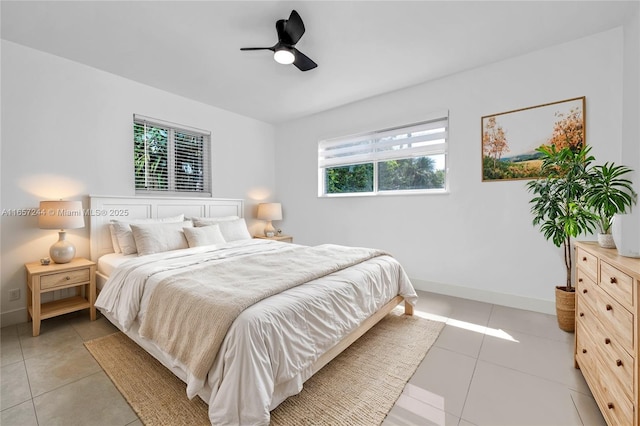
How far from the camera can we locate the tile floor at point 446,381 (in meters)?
1.46

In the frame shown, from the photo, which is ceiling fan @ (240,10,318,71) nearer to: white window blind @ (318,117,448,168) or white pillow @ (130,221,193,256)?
white window blind @ (318,117,448,168)

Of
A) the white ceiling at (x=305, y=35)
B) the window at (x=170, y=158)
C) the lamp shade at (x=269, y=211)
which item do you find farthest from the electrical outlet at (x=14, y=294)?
the lamp shade at (x=269, y=211)

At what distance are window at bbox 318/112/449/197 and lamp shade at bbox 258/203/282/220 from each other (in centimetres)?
80

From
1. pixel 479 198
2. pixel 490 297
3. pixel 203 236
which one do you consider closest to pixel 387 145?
pixel 479 198

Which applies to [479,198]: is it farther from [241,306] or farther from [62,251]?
[62,251]

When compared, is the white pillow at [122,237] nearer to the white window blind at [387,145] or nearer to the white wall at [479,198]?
the white wall at [479,198]

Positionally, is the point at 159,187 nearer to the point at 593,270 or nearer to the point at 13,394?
the point at 13,394

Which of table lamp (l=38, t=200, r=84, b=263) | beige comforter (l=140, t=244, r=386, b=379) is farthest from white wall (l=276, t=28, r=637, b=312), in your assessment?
table lamp (l=38, t=200, r=84, b=263)

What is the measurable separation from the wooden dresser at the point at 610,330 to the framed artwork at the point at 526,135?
1.39m

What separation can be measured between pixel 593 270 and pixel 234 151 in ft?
14.5

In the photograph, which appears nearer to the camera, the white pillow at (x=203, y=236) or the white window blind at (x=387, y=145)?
the white pillow at (x=203, y=236)

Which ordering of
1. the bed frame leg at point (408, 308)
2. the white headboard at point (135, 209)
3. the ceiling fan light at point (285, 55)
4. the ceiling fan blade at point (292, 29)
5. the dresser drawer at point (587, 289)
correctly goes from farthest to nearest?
the white headboard at point (135, 209) → the bed frame leg at point (408, 308) → the ceiling fan light at point (285, 55) → the ceiling fan blade at point (292, 29) → the dresser drawer at point (587, 289)

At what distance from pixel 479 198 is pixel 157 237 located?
12.0 ft

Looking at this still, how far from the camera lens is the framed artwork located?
102 inches
